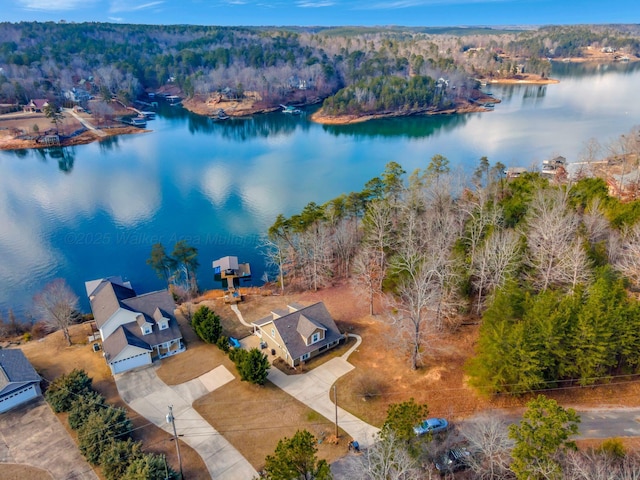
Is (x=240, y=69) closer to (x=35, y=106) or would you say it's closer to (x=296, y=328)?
(x=35, y=106)

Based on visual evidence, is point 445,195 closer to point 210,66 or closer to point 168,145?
point 168,145

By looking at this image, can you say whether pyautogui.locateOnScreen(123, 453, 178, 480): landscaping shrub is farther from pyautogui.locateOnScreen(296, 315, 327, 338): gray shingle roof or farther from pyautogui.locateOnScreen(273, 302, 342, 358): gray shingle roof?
pyautogui.locateOnScreen(296, 315, 327, 338): gray shingle roof

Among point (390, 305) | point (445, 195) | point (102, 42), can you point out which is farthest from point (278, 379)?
point (102, 42)

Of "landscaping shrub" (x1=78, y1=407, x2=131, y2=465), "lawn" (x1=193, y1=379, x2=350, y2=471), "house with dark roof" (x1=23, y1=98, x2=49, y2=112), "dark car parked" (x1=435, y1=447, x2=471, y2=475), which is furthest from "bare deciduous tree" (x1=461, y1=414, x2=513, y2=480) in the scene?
"house with dark roof" (x1=23, y1=98, x2=49, y2=112)

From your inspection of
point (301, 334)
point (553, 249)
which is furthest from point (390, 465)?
point (553, 249)

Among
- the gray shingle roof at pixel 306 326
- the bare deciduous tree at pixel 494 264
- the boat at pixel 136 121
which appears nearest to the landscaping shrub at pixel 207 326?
the gray shingle roof at pixel 306 326
